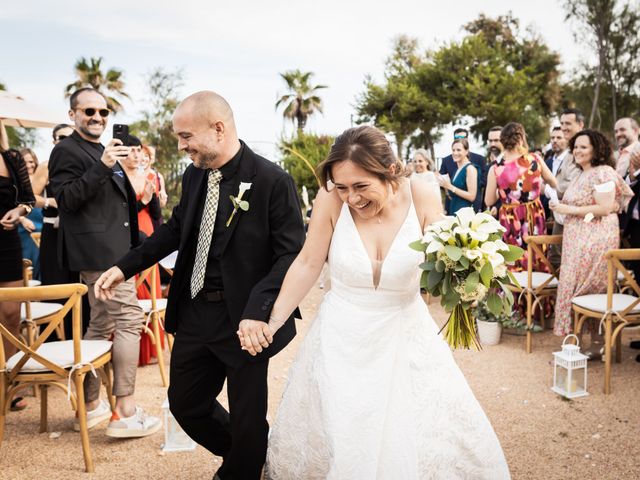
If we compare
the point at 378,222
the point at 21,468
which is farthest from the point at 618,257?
the point at 21,468

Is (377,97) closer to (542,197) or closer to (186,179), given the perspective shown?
(542,197)

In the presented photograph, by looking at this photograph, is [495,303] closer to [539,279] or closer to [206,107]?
[206,107]

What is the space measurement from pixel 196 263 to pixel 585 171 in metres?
4.22

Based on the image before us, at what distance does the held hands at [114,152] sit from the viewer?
3.49 metres

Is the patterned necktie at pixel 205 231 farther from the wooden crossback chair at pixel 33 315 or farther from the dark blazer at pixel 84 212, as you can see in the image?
the wooden crossback chair at pixel 33 315

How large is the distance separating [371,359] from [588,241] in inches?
141

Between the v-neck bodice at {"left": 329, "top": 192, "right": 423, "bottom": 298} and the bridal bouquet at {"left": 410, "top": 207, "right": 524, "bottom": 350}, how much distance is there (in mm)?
194

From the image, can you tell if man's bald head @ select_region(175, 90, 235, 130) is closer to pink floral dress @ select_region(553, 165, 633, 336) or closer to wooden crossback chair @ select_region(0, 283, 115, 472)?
wooden crossback chair @ select_region(0, 283, 115, 472)

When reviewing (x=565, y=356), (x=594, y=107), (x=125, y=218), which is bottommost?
(x=565, y=356)

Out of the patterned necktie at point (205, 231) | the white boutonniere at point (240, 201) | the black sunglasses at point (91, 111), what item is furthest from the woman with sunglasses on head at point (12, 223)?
the white boutonniere at point (240, 201)

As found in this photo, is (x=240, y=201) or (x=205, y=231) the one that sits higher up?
(x=240, y=201)

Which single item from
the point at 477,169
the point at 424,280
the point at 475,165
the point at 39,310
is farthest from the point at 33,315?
the point at 475,165

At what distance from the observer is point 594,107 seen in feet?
89.1

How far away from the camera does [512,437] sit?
372 centimetres
